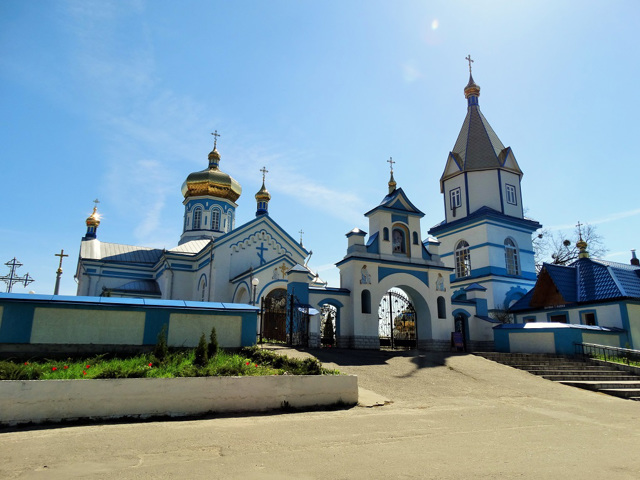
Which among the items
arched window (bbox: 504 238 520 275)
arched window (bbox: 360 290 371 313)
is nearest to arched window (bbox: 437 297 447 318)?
Result: arched window (bbox: 360 290 371 313)

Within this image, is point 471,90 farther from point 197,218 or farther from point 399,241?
point 197,218

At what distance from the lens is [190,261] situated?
Result: 2691cm

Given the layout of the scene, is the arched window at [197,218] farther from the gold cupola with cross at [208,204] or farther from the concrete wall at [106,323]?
the concrete wall at [106,323]

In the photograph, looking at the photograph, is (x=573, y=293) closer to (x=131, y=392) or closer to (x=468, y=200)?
(x=468, y=200)

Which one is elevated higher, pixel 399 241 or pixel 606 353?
pixel 399 241

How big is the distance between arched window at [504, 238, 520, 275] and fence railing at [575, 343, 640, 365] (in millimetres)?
8435

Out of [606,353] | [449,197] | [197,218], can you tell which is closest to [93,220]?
[197,218]

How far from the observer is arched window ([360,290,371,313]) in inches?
631

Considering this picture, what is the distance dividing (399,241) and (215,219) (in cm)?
1776

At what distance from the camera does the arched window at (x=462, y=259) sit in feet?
76.8

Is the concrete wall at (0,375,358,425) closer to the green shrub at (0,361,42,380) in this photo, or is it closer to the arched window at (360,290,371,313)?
the green shrub at (0,361,42,380)

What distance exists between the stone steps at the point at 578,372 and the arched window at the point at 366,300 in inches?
153

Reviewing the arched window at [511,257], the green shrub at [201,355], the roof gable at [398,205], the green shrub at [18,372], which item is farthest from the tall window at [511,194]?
the green shrub at [18,372]

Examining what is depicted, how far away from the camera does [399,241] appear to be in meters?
17.8
